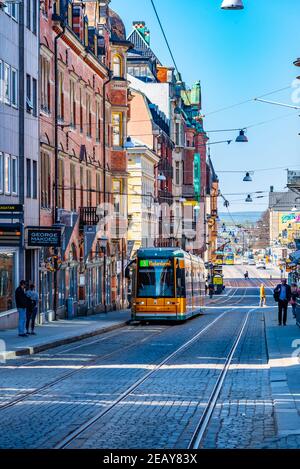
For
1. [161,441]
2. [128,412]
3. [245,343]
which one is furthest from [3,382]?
[245,343]

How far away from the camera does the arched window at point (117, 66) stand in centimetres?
6309

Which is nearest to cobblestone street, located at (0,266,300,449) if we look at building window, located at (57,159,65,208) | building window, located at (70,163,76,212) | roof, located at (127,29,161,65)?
building window, located at (57,159,65,208)

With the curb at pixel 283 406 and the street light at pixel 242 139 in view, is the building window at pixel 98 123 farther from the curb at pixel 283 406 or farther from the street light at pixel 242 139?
the curb at pixel 283 406

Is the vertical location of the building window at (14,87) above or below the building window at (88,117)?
below

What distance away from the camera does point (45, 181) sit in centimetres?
4403

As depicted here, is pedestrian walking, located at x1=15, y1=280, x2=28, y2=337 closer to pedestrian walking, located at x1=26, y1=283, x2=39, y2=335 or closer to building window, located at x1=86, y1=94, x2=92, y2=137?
pedestrian walking, located at x1=26, y1=283, x2=39, y2=335

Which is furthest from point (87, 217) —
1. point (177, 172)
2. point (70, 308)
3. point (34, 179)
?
point (177, 172)

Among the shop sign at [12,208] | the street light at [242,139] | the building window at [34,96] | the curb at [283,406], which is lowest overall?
the curb at [283,406]

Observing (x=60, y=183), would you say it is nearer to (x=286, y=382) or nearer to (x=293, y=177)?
(x=293, y=177)

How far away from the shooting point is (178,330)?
4103 cm

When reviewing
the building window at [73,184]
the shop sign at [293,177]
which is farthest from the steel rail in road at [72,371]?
the shop sign at [293,177]

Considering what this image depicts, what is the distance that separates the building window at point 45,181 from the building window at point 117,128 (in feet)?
62.5
